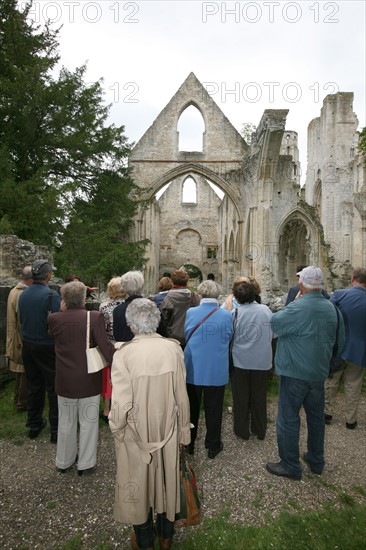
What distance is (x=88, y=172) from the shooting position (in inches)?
476

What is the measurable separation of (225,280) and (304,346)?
70.6 ft

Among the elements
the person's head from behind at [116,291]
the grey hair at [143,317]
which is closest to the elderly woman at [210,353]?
the person's head from behind at [116,291]

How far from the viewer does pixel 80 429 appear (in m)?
2.92

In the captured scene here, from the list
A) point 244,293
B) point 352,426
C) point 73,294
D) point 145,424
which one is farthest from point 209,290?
point 352,426

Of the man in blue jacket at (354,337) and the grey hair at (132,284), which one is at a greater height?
the grey hair at (132,284)

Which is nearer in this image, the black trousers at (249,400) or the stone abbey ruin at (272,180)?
the black trousers at (249,400)

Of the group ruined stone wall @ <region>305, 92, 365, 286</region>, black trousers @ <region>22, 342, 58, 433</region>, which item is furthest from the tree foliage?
ruined stone wall @ <region>305, 92, 365, 286</region>

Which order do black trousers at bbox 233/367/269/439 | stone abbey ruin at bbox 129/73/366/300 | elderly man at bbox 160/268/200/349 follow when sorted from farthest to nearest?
stone abbey ruin at bbox 129/73/366/300 → elderly man at bbox 160/268/200/349 → black trousers at bbox 233/367/269/439

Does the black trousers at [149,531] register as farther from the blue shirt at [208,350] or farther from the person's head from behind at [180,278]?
the person's head from behind at [180,278]

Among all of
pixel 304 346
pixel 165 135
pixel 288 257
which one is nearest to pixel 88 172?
pixel 165 135

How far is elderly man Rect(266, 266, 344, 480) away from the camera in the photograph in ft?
9.14

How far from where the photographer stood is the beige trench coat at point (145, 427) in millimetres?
1981

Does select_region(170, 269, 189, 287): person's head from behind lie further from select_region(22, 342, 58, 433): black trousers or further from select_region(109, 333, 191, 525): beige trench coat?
select_region(109, 333, 191, 525): beige trench coat

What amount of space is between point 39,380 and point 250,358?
2.35 m
